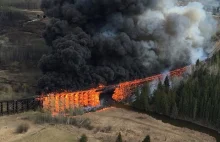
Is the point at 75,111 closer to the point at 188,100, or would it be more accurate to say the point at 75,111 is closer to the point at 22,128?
the point at 22,128

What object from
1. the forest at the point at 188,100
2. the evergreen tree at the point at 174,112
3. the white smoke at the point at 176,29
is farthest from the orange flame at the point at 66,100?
the white smoke at the point at 176,29

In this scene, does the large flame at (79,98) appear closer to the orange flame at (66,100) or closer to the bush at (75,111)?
the orange flame at (66,100)

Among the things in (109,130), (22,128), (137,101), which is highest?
(137,101)

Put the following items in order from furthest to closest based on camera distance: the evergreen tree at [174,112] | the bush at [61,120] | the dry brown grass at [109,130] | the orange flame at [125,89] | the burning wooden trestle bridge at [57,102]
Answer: the orange flame at [125,89]
the evergreen tree at [174,112]
the burning wooden trestle bridge at [57,102]
the bush at [61,120]
the dry brown grass at [109,130]

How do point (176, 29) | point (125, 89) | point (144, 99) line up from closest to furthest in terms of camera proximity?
point (144, 99) → point (125, 89) → point (176, 29)

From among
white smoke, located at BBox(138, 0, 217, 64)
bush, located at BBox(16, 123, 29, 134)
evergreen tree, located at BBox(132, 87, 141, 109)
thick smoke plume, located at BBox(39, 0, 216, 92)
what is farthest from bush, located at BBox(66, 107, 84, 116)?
white smoke, located at BBox(138, 0, 217, 64)

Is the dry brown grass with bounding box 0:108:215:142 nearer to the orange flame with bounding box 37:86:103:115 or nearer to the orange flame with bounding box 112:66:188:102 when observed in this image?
the orange flame with bounding box 37:86:103:115

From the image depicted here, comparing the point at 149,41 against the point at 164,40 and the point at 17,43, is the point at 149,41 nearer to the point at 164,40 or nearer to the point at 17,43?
the point at 164,40

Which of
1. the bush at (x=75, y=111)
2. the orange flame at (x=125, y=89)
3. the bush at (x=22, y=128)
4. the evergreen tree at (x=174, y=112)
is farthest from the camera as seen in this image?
the orange flame at (x=125, y=89)

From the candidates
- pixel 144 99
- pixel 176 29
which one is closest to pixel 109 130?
pixel 144 99
